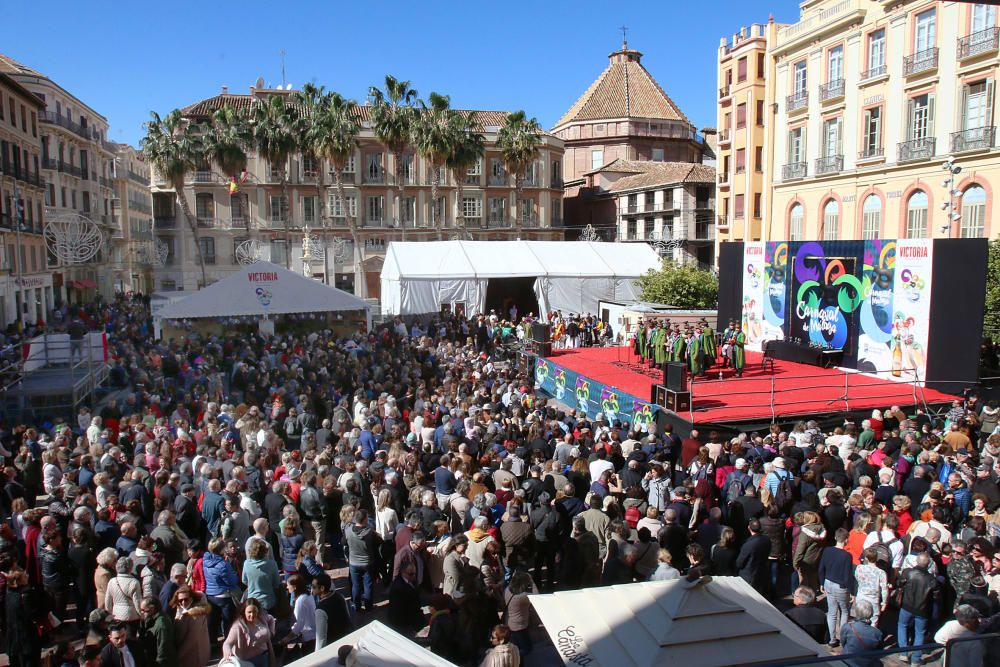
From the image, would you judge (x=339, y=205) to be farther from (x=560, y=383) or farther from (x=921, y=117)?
(x=921, y=117)

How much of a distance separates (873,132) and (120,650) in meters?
29.7

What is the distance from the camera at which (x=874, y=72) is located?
2762 centimetres

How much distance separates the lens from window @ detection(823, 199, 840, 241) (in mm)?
30422

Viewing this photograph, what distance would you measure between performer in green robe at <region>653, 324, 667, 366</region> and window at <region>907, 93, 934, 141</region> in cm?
1371

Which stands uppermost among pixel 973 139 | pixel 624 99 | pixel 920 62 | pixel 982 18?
pixel 624 99

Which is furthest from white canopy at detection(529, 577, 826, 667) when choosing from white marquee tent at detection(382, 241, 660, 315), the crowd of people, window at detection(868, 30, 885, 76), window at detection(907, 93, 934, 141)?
window at detection(868, 30, 885, 76)

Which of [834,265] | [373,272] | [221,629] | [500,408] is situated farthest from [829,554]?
[373,272]

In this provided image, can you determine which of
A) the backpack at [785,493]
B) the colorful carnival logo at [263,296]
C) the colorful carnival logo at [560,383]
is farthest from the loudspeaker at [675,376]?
the colorful carnival logo at [263,296]

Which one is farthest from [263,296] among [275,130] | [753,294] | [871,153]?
[275,130]

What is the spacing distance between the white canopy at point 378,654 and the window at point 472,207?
49252mm

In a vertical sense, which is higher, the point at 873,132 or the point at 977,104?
the point at 977,104

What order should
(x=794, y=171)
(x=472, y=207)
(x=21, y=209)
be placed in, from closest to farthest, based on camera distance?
(x=794, y=171) → (x=21, y=209) → (x=472, y=207)

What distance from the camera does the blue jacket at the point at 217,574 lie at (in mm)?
6812

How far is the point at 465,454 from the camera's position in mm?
9906
